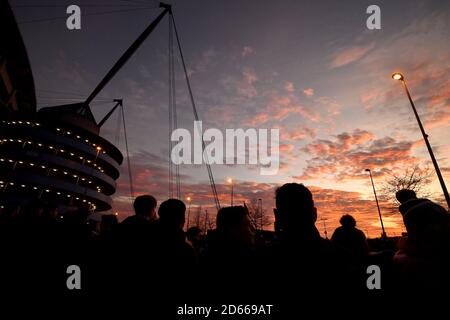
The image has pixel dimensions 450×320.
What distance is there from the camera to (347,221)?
13.3ft

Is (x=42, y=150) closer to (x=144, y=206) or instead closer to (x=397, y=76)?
(x=144, y=206)

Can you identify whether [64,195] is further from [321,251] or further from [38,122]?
[321,251]

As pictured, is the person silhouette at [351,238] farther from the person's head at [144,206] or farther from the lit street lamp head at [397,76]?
the lit street lamp head at [397,76]

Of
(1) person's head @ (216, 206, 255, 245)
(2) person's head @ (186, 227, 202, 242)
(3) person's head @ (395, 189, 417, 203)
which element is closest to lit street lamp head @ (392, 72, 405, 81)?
(3) person's head @ (395, 189, 417, 203)

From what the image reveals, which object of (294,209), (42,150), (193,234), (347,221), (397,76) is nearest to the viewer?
(294,209)

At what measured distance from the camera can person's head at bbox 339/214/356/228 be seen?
3.97 m

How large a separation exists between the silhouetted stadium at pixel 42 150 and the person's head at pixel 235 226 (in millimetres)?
41685

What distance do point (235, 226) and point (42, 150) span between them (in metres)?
53.2

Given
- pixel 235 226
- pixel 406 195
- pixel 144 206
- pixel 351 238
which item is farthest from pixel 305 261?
pixel 406 195

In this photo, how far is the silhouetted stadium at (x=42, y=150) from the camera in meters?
37.5

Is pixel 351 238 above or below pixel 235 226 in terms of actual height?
below

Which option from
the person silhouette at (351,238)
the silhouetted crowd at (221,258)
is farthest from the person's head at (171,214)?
the person silhouette at (351,238)

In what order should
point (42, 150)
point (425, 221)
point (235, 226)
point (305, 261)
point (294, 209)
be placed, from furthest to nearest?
point (42, 150) → point (235, 226) → point (425, 221) → point (294, 209) → point (305, 261)
